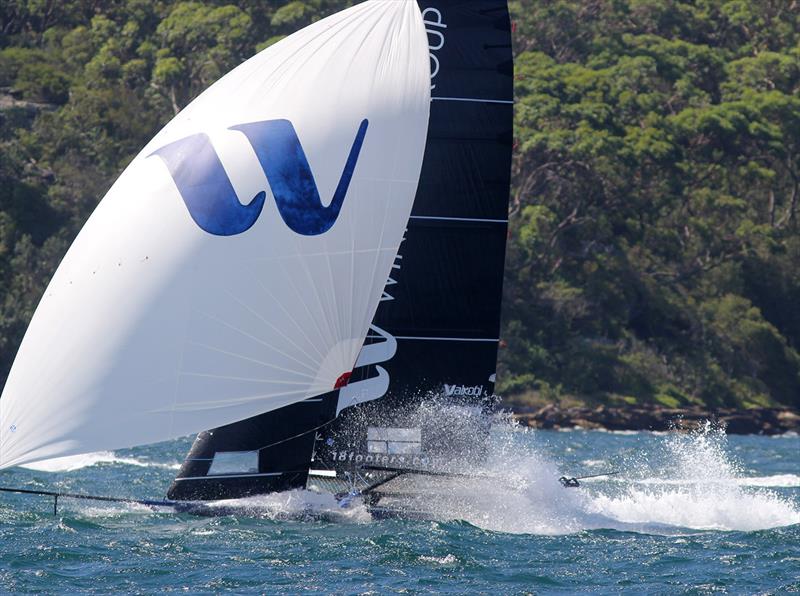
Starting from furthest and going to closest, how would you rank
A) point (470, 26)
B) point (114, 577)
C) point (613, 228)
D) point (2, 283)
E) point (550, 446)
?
point (613, 228) → point (2, 283) → point (550, 446) → point (470, 26) → point (114, 577)

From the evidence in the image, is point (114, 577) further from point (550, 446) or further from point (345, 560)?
point (550, 446)

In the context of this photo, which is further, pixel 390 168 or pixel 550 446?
pixel 550 446

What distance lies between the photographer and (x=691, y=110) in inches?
1805

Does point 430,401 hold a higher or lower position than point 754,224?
lower

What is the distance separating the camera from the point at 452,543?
43.4 ft

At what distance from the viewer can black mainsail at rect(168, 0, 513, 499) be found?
48.8 ft

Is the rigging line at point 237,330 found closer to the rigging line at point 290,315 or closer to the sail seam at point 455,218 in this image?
the rigging line at point 290,315

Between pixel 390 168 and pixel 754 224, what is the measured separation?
3325cm

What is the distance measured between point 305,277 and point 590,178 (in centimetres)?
3051

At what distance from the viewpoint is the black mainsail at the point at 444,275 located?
48.8 ft

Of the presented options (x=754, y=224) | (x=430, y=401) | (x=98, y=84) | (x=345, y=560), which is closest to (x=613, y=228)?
(x=754, y=224)

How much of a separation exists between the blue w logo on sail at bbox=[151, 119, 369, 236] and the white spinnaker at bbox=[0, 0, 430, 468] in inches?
2.8

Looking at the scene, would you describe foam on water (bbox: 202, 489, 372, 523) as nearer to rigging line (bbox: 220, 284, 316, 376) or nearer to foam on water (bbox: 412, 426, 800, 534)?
foam on water (bbox: 412, 426, 800, 534)

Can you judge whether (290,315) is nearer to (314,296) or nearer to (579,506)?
(314,296)
